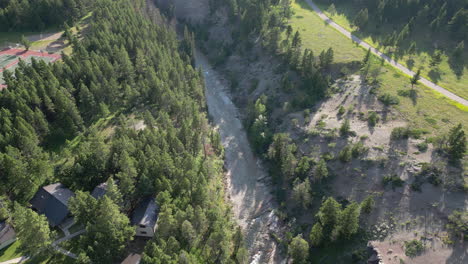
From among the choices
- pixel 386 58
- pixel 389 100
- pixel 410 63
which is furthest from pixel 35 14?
pixel 410 63

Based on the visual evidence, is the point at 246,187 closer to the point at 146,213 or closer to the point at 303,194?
the point at 303,194

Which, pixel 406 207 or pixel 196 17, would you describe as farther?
pixel 196 17

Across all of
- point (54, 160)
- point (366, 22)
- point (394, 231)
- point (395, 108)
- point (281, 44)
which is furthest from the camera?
point (366, 22)

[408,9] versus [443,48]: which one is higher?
A: [408,9]

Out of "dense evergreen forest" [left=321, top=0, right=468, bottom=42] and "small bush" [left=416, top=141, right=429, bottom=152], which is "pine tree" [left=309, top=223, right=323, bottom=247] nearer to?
"small bush" [left=416, top=141, right=429, bottom=152]

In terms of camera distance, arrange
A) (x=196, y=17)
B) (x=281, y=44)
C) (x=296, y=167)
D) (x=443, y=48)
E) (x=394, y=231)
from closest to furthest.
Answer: (x=394, y=231)
(x=296, y=167)
(x=443, y=48)
(x=281, y=44)
(x=196, y=17)

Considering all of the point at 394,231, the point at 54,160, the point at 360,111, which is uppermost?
the point at 54,160

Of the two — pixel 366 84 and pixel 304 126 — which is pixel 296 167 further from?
pixel 366 84

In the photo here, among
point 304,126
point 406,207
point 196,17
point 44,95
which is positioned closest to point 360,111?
point 304,126
